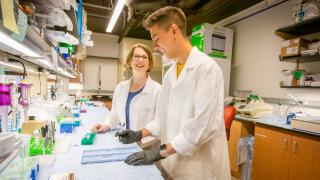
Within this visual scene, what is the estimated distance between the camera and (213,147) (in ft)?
3.59

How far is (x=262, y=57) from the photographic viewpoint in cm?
325

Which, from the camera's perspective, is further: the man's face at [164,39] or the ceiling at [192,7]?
the ceiling at [192,7]

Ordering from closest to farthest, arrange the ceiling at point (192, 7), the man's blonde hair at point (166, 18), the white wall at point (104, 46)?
the man's blonde hair at point (166, 18), the ceiling at point (192, 7), the white wall at point (104, 46)

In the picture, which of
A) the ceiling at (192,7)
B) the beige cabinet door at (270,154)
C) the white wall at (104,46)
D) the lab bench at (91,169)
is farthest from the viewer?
the white wall at (104,46)

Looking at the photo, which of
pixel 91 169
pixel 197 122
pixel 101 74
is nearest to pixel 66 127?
pixel 91 169

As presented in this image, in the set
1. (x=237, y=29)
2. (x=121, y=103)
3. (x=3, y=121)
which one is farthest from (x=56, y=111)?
(x=237, y=29)

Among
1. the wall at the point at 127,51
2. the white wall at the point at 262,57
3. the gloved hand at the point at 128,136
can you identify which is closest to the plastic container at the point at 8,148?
the gloved hand at the point at 128,136

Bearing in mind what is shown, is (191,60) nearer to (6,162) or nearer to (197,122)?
(197,122)

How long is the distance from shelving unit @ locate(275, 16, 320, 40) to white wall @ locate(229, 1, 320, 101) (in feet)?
0.94

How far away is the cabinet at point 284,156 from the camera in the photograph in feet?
6.00

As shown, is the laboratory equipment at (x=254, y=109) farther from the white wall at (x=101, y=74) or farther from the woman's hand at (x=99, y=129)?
the white wall at (x=101, y=74)

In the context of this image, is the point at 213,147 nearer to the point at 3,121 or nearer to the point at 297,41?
the point at 3,121

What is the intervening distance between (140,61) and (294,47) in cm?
192

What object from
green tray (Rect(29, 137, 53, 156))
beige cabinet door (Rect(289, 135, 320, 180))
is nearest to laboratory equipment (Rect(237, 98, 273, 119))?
beige cabinet door (Rect(289, 135, 320, 180))
